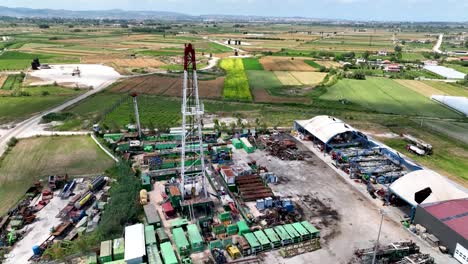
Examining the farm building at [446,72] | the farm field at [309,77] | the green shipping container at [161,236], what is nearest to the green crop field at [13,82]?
the green shipping container at [161,236]

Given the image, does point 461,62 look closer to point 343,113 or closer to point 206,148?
point 343,113

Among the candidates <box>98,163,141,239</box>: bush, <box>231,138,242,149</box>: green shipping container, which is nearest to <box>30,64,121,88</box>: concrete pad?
<box>231,138,242,149</box>: green shipping container

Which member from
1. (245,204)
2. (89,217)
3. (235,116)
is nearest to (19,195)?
(89,217)

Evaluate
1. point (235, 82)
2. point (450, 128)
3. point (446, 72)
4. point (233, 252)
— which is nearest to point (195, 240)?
point (233, 252)

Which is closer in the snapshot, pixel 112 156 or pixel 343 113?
pixel 112 156

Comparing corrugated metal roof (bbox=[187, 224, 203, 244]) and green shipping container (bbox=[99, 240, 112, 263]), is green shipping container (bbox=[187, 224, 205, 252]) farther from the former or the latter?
green shipping container (bbox=[99, 240, 112, 263])
